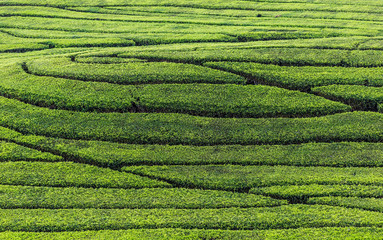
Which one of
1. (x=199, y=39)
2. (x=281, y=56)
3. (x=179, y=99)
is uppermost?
(x=199, y=39)

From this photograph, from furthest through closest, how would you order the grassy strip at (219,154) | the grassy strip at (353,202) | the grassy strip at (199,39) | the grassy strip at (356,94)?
the grassy strip at (199,39)
the grassy strip at (356,94)
the grassy strip at (219,154)
the grassy strip at (353,202)

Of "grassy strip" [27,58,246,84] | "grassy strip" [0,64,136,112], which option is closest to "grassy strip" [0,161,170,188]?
"grassy strip" [0,64,136,112]

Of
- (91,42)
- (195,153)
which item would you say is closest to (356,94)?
(195,153)

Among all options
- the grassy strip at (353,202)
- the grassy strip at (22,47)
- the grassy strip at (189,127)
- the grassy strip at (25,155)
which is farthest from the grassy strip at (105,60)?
the grassy strip at (353,202)

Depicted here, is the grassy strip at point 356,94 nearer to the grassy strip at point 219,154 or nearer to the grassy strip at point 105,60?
the grassy strip at point 219,154

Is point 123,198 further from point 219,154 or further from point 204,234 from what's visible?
point 219,154

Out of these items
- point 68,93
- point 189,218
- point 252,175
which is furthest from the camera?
point 68,93
